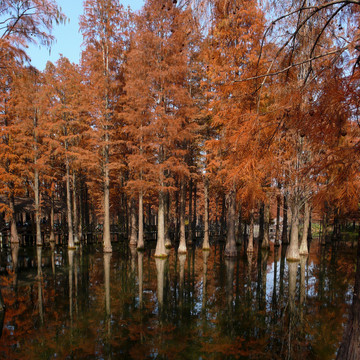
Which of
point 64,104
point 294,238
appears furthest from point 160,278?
point 64,104

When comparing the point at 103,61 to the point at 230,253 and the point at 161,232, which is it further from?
the point at 230,253

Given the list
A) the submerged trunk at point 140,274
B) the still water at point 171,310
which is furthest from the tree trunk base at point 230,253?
the submerged trunk at point 140,274

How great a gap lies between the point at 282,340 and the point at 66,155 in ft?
59.5

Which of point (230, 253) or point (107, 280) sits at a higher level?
point (107, 280)

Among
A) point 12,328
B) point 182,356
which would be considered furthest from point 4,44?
point 182,356

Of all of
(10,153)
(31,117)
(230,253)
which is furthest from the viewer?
(31,117)

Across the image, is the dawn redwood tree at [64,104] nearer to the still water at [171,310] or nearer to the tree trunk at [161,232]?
the tree trunk at [161,232]

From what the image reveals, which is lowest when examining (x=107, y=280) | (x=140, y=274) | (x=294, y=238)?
(x=140, y=274)

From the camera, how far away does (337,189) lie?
6055 millimetres

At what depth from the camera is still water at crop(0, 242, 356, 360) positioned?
652cm

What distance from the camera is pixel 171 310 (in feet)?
29.2

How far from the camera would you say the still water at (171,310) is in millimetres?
6516

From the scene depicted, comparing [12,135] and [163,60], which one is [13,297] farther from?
[12,135]

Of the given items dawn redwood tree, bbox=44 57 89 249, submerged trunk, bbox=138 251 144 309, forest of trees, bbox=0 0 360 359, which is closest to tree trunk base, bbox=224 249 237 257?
forest of trees, bbox=0 0 360 359
